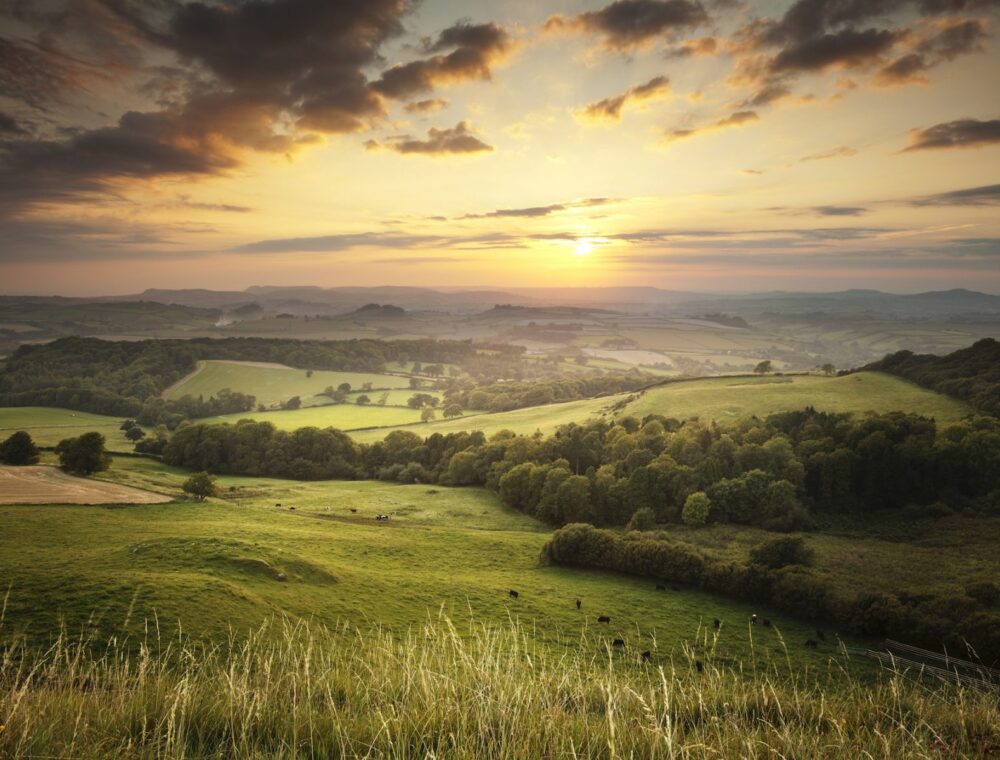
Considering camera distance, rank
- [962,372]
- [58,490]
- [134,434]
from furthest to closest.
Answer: [134,434]
[962,372]
[58,490]

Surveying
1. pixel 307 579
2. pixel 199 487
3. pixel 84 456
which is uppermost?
pixel 84 456

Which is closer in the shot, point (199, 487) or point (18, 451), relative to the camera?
point (199, 487)

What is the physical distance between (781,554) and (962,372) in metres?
81.1

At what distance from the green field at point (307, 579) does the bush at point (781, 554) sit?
5.91 meters

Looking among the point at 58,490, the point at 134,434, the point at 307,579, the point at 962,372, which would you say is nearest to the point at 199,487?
the point at 58,490

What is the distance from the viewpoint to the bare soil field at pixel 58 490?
2154 inches

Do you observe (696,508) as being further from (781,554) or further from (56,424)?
(56,424)

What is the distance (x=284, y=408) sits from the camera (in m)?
141

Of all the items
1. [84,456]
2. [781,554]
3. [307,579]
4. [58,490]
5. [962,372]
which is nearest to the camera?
[307,579]

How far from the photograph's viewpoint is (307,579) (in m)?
37.8

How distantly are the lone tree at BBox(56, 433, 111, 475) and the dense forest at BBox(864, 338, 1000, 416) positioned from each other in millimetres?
133723

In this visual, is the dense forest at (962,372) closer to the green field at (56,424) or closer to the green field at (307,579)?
the green field at (307,579)

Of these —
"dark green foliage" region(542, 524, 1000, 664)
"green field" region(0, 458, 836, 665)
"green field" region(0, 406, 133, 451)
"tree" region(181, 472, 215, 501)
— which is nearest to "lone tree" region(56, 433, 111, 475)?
"tree" region(181, 472, 215, 501)

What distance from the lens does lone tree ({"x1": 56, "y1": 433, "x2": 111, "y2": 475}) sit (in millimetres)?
68625
